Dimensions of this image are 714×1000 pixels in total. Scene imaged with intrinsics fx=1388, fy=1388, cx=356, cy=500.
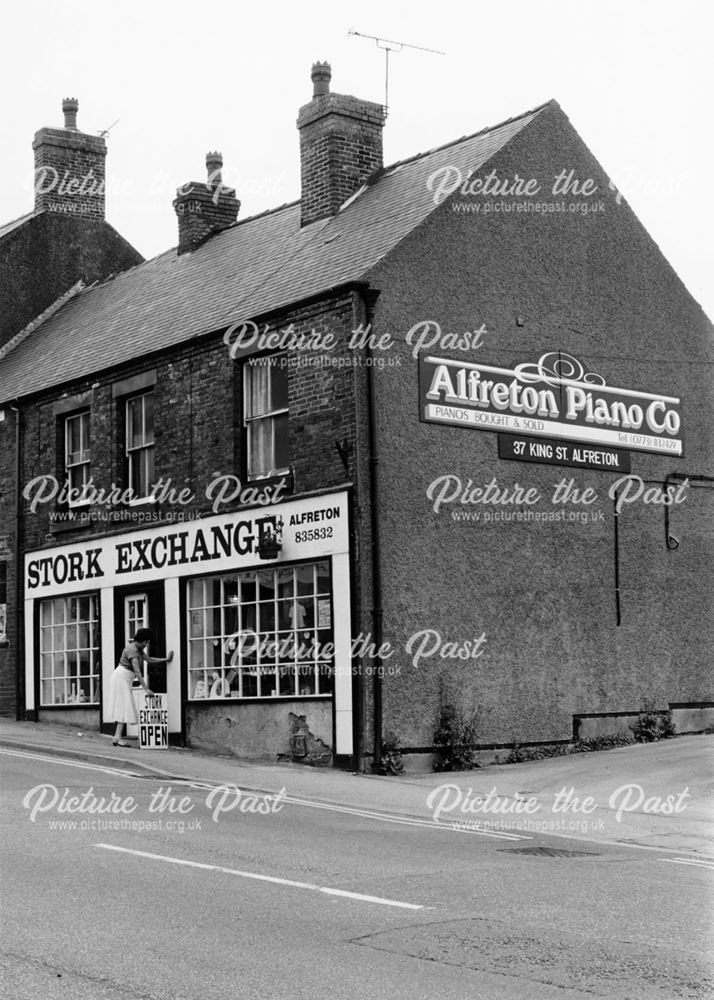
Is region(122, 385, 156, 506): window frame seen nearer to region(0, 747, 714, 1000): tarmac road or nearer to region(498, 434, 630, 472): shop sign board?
region(498, 434, 630, 472): shop sign board

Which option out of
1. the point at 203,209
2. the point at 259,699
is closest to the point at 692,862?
the point at 259,699

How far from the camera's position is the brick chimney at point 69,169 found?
3020 centimetres

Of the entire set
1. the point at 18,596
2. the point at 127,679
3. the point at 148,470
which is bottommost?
the point at 127,679

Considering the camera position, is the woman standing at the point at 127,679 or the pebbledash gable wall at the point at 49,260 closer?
the woman standing at the point at 127,679

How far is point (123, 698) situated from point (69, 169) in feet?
49.2

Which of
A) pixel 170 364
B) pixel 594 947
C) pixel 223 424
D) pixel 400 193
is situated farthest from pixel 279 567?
pixel 594 947

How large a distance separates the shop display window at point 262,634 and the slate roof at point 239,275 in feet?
12.5

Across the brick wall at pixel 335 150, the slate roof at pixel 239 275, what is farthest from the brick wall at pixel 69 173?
the brick wall at pixel 335 150

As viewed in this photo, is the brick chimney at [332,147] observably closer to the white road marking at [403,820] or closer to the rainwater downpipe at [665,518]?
the rainwater downpipe at [665,518]

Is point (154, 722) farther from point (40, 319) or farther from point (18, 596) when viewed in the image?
point (40, 319)

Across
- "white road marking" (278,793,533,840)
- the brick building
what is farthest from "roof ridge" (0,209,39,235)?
"white road marking" (278,793,533,840)

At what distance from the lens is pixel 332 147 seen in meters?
22.8

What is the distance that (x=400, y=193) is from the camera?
2144cm

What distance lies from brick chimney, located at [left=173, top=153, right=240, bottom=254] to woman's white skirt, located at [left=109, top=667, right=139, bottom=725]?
9792mm
